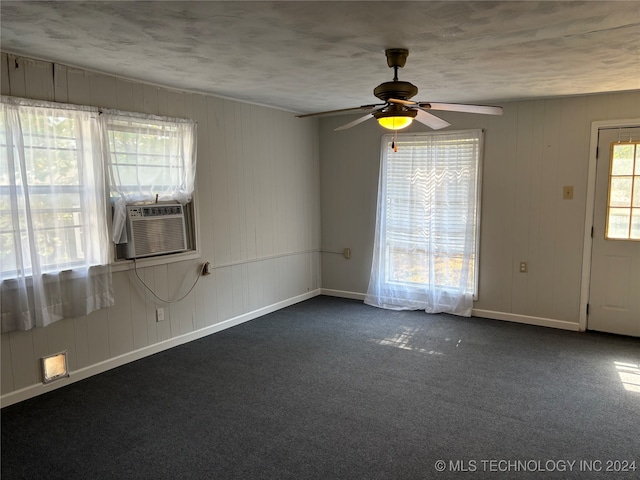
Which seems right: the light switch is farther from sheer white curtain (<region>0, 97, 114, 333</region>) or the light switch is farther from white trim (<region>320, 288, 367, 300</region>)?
sheer white curtain (<region>0, 97, 114, 333</region>)

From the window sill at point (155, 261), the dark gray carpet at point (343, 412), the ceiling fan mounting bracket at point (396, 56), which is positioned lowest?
the dark gray carpet at point (343, 412)

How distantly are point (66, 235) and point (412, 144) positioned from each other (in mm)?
3657

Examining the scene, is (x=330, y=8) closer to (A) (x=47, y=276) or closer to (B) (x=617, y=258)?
(A) (x=47, y=276)

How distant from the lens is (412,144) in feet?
17.1

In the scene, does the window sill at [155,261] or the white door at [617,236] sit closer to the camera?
the window sill at [155,261]

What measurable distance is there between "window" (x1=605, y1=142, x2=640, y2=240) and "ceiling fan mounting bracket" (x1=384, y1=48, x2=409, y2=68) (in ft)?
8.76

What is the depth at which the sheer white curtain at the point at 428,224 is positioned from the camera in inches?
196

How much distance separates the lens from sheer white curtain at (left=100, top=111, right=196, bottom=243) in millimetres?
3615

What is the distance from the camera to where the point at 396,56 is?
9.41 feet

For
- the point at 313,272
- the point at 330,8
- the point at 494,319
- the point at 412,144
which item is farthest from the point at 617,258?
the point at 330,8

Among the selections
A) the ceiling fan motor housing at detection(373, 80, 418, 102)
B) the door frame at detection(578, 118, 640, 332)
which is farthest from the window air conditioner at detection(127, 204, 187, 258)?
the door frame at detection(578, 118, 640, 332)

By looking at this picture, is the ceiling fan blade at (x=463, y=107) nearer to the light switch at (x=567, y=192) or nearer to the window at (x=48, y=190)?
the light switch at (x=567, y=192)

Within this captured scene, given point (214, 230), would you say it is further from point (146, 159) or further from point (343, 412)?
point (343, 412)

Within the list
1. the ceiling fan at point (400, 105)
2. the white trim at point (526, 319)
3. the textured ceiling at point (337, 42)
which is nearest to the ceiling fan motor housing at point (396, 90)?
the ceiling fan at point (400, 105)
